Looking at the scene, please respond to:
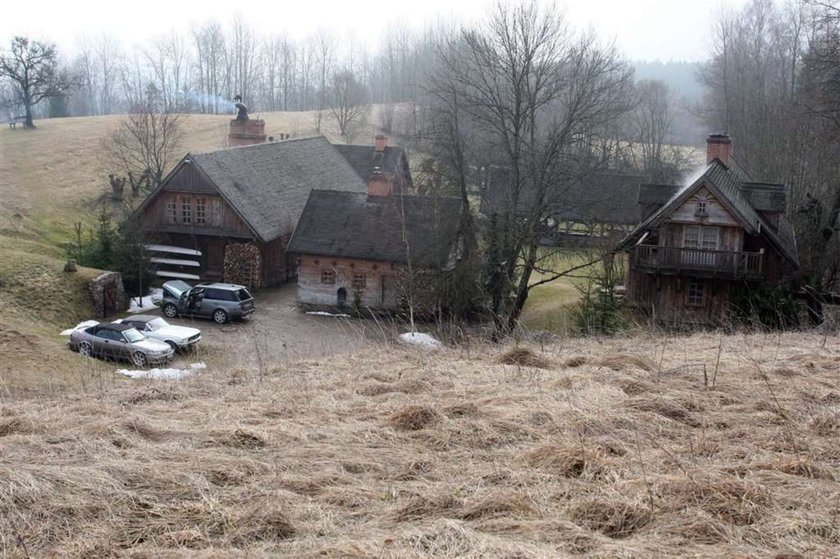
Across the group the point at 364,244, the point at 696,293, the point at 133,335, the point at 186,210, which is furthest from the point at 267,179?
the point at 696,293

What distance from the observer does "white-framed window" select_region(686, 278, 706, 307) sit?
28484 mm

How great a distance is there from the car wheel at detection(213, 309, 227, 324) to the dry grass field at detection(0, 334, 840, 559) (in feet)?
58.4

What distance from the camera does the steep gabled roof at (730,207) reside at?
2691cm

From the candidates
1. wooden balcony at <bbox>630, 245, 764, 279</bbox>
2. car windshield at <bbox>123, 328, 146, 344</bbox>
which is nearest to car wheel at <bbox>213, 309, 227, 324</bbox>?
car windshield at <bbox>123, 328, 146, 344</bbox>

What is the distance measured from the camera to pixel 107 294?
30.2 metres

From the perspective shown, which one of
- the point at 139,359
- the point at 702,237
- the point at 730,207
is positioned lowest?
the point at 139,359

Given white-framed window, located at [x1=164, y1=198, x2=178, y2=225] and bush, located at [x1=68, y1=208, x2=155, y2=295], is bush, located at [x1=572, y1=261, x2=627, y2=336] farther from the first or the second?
white-framed window, located at [x1=164, y1=198, x2=178, y2=225]

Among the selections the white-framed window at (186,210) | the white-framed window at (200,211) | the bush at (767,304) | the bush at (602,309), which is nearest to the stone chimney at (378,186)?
the white-framed window at (200,211)

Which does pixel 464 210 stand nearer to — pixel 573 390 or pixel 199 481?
pixel 573 390

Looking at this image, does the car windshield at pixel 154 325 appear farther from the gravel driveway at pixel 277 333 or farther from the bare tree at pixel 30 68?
the bare tree at pixel 30 68

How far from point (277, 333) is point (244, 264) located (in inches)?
296

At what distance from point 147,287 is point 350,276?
7972 mm

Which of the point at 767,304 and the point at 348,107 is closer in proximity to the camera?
the point at 767,304

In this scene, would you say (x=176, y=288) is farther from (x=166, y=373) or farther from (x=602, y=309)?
(x=602, y=309)
